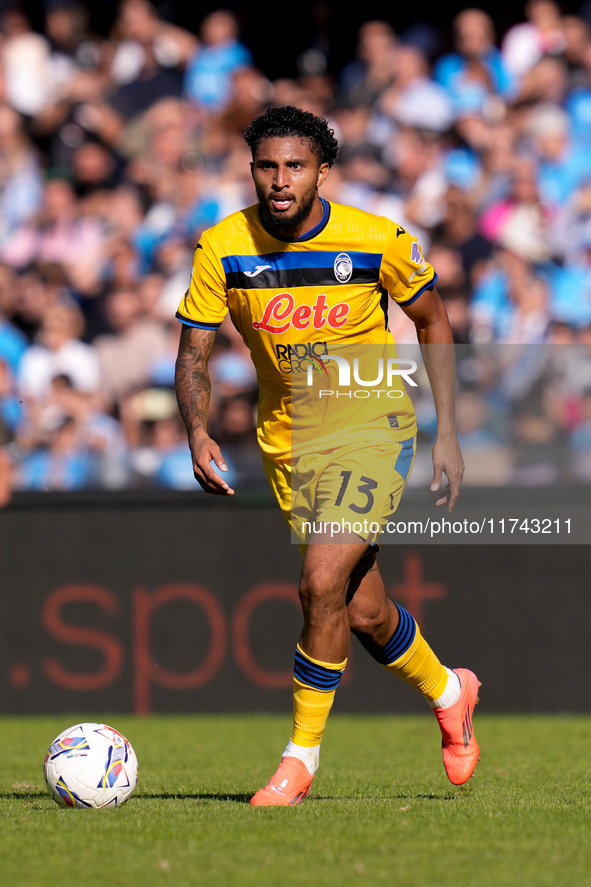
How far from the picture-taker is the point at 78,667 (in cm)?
954

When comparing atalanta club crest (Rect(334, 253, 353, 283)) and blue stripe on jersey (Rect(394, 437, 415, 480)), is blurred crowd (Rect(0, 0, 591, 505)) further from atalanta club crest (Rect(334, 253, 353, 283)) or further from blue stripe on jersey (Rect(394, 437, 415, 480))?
atalanta club crest (Rect(334, 253, 353, 283))

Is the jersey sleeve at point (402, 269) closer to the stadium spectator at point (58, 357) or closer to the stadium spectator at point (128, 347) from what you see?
the stadium spectator at point (128, 347)

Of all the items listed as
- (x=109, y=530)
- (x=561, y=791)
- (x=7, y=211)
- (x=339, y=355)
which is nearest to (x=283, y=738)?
(x=109, y=530)

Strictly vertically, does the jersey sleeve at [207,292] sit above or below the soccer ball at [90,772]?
above

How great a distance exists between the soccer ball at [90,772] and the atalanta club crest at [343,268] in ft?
6.83

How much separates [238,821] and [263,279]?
Answer: 2124mm

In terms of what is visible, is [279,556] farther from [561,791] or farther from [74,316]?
[561,791]

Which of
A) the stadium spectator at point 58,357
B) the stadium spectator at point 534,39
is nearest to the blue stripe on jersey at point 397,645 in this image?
the stadium spectator at point 58,357

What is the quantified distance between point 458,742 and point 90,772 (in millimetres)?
1574

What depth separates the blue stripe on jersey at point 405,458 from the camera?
546cm

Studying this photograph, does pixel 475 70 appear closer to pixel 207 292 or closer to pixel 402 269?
pixel 402 269

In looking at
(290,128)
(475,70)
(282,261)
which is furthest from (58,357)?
(290,128)

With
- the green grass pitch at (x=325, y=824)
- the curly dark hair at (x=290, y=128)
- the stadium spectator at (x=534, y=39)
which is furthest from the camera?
the stadium spectator at (x=534, y=39)

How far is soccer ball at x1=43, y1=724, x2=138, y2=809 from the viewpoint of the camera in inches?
204
